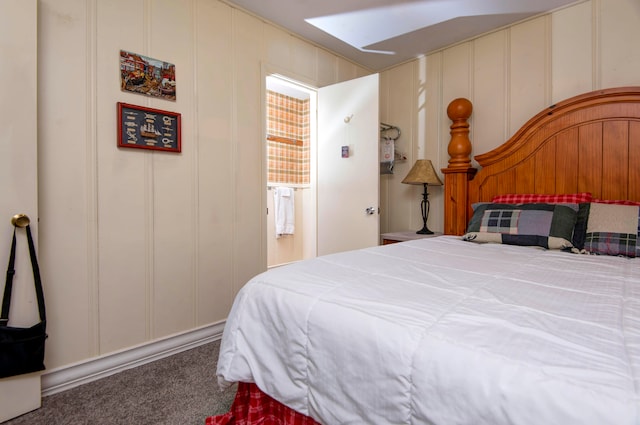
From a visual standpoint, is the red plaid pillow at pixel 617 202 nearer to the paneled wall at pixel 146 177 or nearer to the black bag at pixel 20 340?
the paneled wall at pixel 146 177

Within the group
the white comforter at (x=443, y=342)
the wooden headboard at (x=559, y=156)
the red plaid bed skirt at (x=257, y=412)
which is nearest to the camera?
the white comforter at (x=443, y=342)

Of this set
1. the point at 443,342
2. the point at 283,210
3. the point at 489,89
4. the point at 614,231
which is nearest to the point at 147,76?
the point at 443,342

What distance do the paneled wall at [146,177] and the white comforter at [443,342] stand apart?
44.6 inches

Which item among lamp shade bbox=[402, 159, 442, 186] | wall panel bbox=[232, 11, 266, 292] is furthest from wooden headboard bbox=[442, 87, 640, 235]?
wall panel bbox=[232, 11, 266, 292]

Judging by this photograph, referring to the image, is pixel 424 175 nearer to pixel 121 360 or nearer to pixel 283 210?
pixel 283 210

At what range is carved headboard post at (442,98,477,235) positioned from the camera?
Result: 2.79 meters

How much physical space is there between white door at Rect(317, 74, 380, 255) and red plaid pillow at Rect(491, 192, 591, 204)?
1.01 metres

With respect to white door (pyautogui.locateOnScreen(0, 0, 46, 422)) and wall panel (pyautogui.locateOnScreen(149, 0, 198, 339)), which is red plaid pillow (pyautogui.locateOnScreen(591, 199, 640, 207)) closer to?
wall panel (pyautogui.locateOnScreen(149, 0, 198, 339))

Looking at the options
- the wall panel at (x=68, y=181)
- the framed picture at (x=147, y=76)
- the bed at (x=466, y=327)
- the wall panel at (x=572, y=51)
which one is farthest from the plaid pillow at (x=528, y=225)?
the wall panel at (x=68, y=181)

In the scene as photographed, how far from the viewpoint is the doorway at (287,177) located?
4254 mm

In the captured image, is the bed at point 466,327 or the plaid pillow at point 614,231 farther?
the plaid pillow at point 614,231

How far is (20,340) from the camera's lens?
1489 mm

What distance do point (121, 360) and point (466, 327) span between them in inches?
79.2

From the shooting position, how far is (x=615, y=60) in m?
2.28
